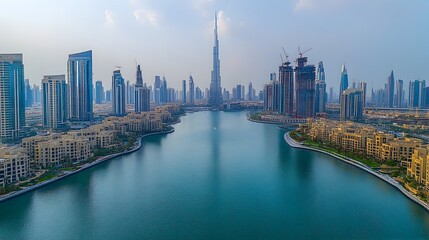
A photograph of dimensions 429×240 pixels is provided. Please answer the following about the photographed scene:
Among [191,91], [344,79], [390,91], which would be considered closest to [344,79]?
[344,79]

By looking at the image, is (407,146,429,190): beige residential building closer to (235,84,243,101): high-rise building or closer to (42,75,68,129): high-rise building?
(42,75,68,129): high-rise building

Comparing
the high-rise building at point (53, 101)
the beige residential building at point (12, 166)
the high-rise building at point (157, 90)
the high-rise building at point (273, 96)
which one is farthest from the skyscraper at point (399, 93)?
the beige residential building at point (12, 166)

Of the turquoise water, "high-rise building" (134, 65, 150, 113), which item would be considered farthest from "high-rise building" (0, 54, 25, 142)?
"high-rise building" (134, 65, 150, 113)

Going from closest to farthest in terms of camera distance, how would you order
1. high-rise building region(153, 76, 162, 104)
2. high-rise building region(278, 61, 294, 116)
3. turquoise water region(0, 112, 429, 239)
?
turquoise water region(0, 112, 429, 239), high-rise building region(278, 61, 294, 116), high-rise building region(153, 76, 162, 104)

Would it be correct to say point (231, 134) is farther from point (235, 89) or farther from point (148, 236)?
point (235, 89)

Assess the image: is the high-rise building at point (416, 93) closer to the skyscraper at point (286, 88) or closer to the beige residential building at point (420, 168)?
the skyscraper at point (286, 88)

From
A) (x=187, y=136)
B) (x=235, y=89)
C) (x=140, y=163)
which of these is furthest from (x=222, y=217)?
(x=235, y=89)

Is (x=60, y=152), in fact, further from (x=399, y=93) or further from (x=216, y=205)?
(x=399, y=93)
